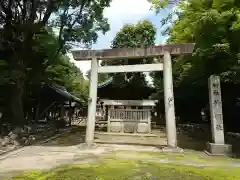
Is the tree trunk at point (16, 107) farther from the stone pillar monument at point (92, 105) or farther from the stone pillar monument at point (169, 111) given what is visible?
the stone pillar monument at point (169, 111)

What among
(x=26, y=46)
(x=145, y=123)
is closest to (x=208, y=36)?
(x=145, y=123)

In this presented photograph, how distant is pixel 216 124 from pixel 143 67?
4187 millimetres

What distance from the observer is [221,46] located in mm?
9805

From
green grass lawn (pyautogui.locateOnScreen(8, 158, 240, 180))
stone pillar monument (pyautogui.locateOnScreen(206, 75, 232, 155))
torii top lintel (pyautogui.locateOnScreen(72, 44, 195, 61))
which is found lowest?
green grass lawn (pyautogui.locateOnScreen(8, 158, 240, 180))

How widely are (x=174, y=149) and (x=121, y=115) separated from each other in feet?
25.9

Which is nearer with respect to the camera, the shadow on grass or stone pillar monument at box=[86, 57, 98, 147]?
stone pillar monument at box=[86, 57, 98, 147]

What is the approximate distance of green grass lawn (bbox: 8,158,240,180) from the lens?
595 centimetres

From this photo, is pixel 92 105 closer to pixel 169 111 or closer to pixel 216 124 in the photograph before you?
pixel 169 111

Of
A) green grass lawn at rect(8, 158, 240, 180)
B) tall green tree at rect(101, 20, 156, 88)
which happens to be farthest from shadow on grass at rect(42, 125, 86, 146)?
tall green tree at rect(101, 20, 156, 88)

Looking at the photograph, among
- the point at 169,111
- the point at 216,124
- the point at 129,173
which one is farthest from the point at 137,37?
the point at 129,173

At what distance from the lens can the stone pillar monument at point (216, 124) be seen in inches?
388

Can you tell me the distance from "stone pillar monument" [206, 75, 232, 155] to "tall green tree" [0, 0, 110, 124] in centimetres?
952

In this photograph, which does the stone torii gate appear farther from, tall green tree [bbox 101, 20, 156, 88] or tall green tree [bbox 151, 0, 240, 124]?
tall green tree [bbox 101, 20, 156, 88]

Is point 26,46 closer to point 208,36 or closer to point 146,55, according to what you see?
point 146,55
